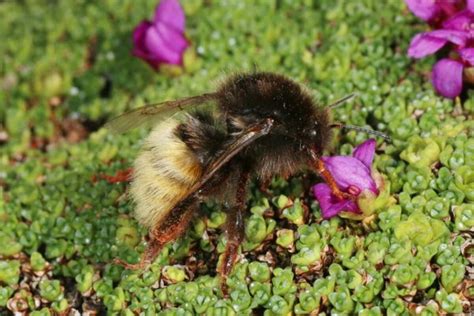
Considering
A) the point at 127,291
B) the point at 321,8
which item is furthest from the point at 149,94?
the point at 127,291

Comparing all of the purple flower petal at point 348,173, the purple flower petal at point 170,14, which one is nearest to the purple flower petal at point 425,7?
the purple flower petal at point 348,173

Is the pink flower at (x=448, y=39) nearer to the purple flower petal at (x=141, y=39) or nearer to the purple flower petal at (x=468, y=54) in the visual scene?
the purple flower petal at (x=468, y=54)

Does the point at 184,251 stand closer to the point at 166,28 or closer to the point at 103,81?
the point at 166,28

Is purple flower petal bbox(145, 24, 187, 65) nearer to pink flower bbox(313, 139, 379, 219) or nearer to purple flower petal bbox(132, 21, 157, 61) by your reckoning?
purple flower petal bbox(132, 21, 157, 61)

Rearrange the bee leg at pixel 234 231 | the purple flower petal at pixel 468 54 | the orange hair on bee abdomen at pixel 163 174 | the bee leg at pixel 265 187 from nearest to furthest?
the orange hair on bee abdomen at pixel 163 174
the bee leg at pixel 234 231
the purple flower petal at pixel 468 54
the bee leg at pixel 265 187

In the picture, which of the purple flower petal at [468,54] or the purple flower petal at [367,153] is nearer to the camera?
the purple flower petal at [367,153]

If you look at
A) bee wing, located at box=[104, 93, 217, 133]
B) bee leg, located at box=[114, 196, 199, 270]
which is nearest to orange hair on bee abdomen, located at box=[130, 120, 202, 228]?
bee leg, located at box=[114, 196, 199, 270]
